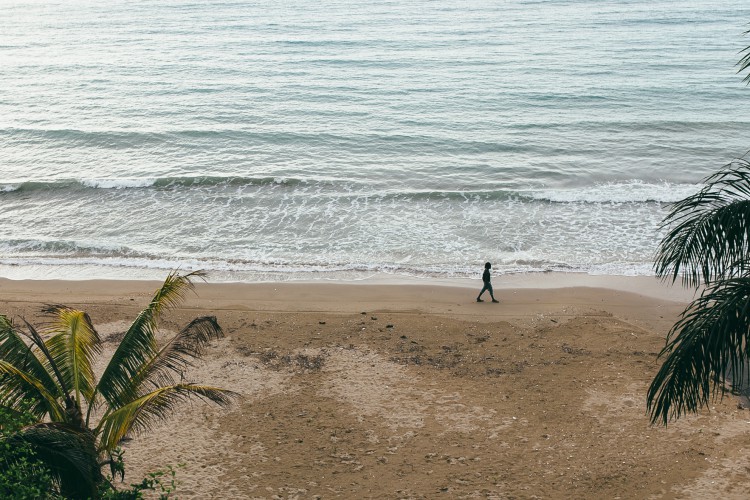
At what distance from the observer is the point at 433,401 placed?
13.6 meters

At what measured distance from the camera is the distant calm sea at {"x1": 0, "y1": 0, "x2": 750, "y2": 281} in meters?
22.4

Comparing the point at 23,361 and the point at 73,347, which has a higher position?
the point at 73,347

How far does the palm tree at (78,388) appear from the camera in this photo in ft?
26.0

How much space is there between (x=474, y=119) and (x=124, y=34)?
110ft

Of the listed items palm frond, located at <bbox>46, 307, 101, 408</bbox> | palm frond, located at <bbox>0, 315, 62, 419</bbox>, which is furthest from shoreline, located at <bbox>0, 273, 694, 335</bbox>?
palm frond, located at <bbox>0, 315, 62, 419</bbox>

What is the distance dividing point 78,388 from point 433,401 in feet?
21.7

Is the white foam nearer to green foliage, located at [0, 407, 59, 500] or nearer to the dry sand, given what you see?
the dry sand

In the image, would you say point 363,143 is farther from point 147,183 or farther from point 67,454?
point 67,454

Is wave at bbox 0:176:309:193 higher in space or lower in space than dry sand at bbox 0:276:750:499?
higher

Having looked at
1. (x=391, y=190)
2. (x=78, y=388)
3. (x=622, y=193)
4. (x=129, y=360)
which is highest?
(x=622, y=193)

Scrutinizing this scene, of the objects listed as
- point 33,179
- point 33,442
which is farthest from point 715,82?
point 33,442

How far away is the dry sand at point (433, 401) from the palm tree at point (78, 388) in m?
2.70

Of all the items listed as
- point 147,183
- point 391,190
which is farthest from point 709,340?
point 147,183

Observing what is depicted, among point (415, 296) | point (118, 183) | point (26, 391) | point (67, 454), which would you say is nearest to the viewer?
point (67, 454)
